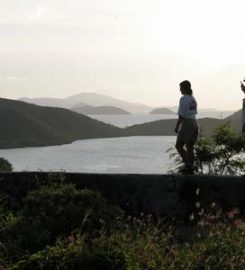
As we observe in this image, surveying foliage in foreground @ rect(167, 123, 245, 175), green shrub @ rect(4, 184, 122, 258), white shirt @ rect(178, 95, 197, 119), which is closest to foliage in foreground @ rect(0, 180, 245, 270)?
green shrub @ rect(4, 184, 122, 258)

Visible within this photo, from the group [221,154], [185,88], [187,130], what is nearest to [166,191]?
[187,130]

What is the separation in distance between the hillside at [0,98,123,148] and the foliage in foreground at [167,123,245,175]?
Result: 11121 centimetres

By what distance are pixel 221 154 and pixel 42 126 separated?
12257 centimetres

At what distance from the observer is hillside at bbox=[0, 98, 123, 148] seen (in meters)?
130

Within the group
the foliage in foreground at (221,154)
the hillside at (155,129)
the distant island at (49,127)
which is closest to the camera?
the foliage in foreground at (221,154)

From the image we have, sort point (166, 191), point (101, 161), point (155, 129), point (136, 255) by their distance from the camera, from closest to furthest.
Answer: point (136, 255) → point (166, 191) → point (101, 161) → point (155, 129)

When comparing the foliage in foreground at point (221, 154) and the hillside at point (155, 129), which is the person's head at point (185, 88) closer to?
the foliage in foreground at point (221, 154)

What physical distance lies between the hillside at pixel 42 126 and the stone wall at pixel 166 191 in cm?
11535

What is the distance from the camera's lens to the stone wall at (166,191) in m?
8.84

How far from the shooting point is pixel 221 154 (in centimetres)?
1358

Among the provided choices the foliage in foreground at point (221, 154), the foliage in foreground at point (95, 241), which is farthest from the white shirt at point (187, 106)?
the foliage in foreground at point (221, 154)

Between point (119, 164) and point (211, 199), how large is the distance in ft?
197

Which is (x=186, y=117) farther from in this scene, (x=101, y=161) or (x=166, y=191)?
(x=101, y=161)

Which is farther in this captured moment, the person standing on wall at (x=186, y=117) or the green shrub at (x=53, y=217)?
the person standing on wall at (x=186, y=117)
